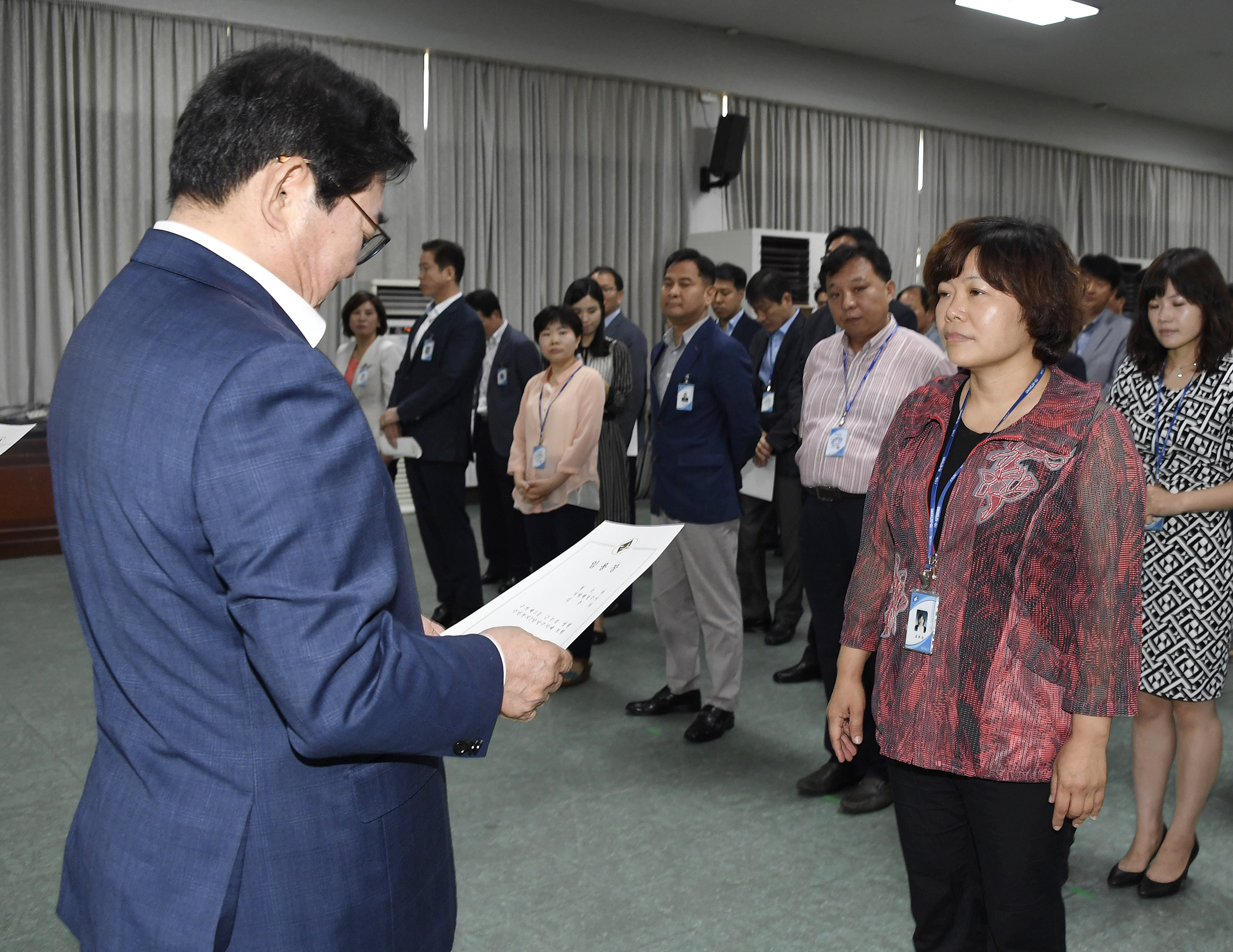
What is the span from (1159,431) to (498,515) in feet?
11.9

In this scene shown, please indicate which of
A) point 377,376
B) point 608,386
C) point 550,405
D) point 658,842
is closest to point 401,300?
point 377,376

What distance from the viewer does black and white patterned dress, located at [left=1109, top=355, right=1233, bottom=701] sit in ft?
7.52

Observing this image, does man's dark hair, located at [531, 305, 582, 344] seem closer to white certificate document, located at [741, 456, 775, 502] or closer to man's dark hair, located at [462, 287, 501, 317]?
white certificate document, located at [741, 456, 775, 502]

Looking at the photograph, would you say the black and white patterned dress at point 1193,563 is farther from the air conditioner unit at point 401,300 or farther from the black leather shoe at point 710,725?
the air conditioner unit at point 401,300

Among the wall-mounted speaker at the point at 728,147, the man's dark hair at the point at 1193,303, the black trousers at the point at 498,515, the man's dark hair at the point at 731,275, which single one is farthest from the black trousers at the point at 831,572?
the wall-mounted speaker at the point at 728,147

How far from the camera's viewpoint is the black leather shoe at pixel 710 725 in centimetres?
332

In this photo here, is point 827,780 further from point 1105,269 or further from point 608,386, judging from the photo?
point 1105,269

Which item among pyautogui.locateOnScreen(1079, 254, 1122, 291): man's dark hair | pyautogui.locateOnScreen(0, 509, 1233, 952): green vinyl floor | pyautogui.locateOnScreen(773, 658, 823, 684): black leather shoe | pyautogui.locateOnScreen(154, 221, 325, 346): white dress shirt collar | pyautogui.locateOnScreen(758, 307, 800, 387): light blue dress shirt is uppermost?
pyautogui.locateOnScreen(1079, 254, 1122, 291): man's dark hair

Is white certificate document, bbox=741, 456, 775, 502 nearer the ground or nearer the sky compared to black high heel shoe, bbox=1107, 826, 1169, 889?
nearer the sky

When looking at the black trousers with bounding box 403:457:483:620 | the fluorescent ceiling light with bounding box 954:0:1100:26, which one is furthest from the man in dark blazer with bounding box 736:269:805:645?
the fluorescent ceiling light with bounding box 954:0:1100:26

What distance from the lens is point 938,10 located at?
26.2 feet

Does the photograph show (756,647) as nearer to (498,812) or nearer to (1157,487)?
(498,812)

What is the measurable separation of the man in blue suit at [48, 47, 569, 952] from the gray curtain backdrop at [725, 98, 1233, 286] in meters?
8.19

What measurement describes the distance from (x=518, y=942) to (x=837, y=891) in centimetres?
74
